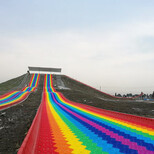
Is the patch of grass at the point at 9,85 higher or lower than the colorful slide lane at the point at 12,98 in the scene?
higher

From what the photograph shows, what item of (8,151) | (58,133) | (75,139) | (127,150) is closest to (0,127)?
(8,151)

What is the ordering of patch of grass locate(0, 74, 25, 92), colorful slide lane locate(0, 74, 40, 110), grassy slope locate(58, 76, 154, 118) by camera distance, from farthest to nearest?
patch of grass locate(0, 74, 25, 92)
colorful slide lane locate(0, 74, 40, 110)
grassy slope locate(58, 76, 154, 118)

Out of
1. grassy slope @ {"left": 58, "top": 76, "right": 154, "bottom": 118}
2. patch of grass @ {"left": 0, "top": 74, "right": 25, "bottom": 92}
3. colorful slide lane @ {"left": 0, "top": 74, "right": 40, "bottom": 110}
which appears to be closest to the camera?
grassy slope @ {"left": 58, "top": 76, "right": 154, "bottom": 118}

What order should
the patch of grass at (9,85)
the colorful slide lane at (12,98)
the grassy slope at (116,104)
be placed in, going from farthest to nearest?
the patch of grass at (9,85) < the colorful slide lane at (12,98) < the grassy slope at (116,104)

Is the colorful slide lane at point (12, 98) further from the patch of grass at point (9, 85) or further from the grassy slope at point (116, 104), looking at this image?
the patch of grass at point (9, 85)

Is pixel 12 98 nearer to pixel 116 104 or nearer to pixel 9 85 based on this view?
pixel 116 104

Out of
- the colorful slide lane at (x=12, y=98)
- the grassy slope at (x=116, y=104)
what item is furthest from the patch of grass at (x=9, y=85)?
the grassy slope at (x=116, y=104)

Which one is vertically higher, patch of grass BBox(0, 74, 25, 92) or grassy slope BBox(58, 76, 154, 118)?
patch of grass BBox(0, 74, 25, 92)

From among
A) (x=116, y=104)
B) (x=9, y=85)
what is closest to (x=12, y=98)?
(x=116, y=104)

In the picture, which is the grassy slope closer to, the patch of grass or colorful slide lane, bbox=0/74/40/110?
colorful slide lane, bbox=0/74/40/110

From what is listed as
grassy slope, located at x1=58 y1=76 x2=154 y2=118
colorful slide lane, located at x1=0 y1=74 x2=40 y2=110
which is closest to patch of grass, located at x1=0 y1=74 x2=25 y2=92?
colorful slide lane, located at x1=0 y1=74 x2=40 y2=110

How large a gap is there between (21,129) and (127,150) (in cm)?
469

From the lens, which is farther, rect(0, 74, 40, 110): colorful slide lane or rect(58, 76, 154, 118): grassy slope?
rect(0, 74, 40, 110): colorful slide lane

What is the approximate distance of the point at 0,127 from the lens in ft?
20.8
